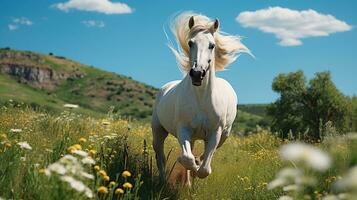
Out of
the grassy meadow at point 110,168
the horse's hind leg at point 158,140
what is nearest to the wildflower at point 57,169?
the grassy meadow at point 110,168

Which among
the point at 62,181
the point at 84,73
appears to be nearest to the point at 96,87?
the point at 84,73

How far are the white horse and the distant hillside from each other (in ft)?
477

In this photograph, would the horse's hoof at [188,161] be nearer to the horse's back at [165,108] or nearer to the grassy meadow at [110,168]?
the grassy meadow at [110,168]

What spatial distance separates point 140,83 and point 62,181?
192 m

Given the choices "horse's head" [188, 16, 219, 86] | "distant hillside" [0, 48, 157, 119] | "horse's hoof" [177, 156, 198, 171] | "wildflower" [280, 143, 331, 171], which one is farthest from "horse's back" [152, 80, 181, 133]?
"distant hillside" [0, 48, 157, 119]

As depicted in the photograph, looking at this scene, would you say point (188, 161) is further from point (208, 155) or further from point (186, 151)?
point (208, 155)

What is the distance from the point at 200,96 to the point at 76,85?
17937cm

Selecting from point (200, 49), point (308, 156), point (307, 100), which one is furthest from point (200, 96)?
point (307, 100)

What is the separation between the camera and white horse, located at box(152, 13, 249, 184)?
7.59 m

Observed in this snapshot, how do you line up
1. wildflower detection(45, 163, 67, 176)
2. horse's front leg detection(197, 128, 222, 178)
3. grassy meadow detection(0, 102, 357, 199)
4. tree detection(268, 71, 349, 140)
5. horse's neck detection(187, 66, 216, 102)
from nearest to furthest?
wildflower detection(45, 163, 67, 176)
grassy meadow detection(0, 102, 357, 199)
horse's front leg detection(197, 128, 222, 178)
horse's neck detection(187, 66, 216, 102)
tree detection(268, 71, 349, 140)

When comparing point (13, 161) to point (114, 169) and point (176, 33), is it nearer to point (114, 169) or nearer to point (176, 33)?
point (114, 169)

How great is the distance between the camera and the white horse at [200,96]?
7594mm

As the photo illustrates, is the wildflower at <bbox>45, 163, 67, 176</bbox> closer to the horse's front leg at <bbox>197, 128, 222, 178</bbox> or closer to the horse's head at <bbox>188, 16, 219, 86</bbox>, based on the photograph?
the horse's head at <bbox>188, 16, 219, 86</bbox>

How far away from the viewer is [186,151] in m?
7.63
